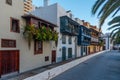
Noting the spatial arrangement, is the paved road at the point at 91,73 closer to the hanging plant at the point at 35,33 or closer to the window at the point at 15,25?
the hanging plant at the point at 35,33

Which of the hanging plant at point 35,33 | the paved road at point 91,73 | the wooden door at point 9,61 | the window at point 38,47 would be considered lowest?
the paved road at point 91,73

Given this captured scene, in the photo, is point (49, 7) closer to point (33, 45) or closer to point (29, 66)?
point (33, 45)

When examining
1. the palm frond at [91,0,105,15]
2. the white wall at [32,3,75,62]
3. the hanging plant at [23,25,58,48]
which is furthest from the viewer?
the white wall at [32,3,75,62]

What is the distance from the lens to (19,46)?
2008 centimetres

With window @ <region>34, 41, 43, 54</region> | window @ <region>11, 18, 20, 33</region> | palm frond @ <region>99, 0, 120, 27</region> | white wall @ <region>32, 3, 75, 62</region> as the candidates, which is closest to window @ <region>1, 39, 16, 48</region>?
window @ <region>11, 18, 20, 33</region>

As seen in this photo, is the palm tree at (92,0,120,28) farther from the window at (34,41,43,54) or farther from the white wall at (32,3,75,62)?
the white wall at (32,3,75,62)

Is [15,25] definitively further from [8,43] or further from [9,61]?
[9,61]

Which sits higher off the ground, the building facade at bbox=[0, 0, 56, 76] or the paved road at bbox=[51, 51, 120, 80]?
the building facade at bbox=[0, 0, 56, 76]

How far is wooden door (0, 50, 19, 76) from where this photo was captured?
57.1 feet

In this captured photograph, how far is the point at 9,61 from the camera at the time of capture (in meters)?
18.5

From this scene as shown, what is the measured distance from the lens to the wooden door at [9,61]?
685 inches

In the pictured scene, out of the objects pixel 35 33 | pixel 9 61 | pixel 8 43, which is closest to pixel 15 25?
pixel 8 43

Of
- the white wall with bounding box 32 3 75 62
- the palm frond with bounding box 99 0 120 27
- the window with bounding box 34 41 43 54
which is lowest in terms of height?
the window with bounding box 34 41 43 54

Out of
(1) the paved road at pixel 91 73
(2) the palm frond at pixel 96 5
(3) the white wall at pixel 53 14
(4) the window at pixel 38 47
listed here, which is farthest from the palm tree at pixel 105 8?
(3) the white wall at pixel 53 14
